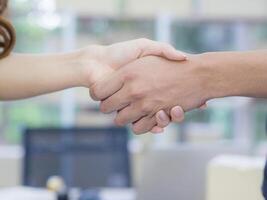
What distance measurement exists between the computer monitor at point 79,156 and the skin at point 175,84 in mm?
1569

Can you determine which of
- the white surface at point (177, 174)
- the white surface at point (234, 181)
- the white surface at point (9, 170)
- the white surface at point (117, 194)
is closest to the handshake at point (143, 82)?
the white surface at point (234, 181)

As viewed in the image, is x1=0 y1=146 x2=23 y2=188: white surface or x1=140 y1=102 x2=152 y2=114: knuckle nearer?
x1=140 y1=102 x2=152 y2=114: knuckle

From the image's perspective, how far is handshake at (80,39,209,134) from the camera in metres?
1.30

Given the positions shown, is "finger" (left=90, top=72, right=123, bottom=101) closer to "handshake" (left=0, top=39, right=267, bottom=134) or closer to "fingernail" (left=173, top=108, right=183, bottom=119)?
"handshake" (left=0, top=39, right=267, bottom=134)

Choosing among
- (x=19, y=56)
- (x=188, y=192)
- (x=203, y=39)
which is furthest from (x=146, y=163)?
(x=203, y=39)

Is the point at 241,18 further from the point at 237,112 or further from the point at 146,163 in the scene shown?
the point at 146,163

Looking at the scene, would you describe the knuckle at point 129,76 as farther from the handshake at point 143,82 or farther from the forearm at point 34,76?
the forearm at point 34,76

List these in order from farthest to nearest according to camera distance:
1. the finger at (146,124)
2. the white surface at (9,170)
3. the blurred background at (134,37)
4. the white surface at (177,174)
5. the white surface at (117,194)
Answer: the blurred background at (134,37), the white surface at (9,170), the white surface at (117,194), the white surface at (177,174), the finger at (146,124)

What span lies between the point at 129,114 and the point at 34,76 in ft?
0.96

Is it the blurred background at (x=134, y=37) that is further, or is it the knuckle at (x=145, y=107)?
the blurred background at (x=134, y=37)

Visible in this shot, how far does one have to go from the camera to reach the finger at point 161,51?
1312 millimetres

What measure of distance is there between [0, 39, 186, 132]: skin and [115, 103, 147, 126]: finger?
65mm

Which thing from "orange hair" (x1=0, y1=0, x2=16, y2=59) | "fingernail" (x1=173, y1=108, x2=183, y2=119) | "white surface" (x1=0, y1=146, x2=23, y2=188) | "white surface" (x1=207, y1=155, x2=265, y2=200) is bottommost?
"white surface" (x1=0, y1=146, x2=23, y2=188)

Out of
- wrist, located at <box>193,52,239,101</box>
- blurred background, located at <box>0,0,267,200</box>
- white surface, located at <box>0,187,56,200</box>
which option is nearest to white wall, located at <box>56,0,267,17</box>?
blurred background, located at <box>0,0,267,200</box>
